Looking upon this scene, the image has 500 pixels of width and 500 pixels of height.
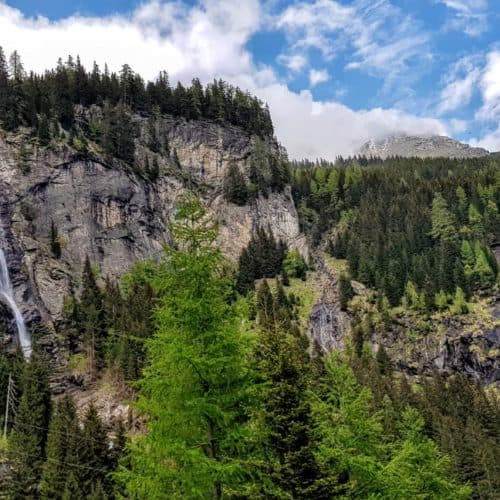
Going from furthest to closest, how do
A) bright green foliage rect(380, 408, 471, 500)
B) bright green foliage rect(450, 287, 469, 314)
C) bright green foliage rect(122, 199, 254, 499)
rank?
1. bright green foliage rect(450, 287, 469, 314)
2. bright green foliage rect(380, 408, 471, 500)
3. bright green foliage rect(122, 199, 254, 499)

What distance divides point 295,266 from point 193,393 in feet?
362

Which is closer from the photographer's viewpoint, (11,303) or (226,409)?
(226,409)

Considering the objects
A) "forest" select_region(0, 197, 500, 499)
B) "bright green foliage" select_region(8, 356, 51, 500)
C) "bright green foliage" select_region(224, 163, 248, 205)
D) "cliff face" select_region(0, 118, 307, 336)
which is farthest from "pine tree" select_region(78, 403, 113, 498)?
"bright green foliage" select_region(224, 163, 248, 205)

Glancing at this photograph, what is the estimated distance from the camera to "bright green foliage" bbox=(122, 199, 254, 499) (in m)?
13.4

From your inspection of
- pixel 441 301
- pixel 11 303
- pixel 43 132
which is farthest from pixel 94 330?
pixel 441 301

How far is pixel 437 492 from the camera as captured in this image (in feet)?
104

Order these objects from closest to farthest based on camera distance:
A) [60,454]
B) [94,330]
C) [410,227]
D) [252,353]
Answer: [252,353]
[60,454]
[94,330]
[410,227]

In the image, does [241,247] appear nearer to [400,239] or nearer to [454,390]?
[400,239]

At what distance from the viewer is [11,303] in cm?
8038

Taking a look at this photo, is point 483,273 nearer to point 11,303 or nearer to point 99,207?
point 99,207

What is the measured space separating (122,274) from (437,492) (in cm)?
8020

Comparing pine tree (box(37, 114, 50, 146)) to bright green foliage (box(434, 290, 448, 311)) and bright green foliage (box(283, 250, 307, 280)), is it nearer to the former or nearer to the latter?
bright green foliage (box(283, 250, 307, 280))

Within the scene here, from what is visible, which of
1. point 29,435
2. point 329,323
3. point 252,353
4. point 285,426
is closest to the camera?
point 252,353

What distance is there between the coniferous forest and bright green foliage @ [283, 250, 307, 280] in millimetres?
468
